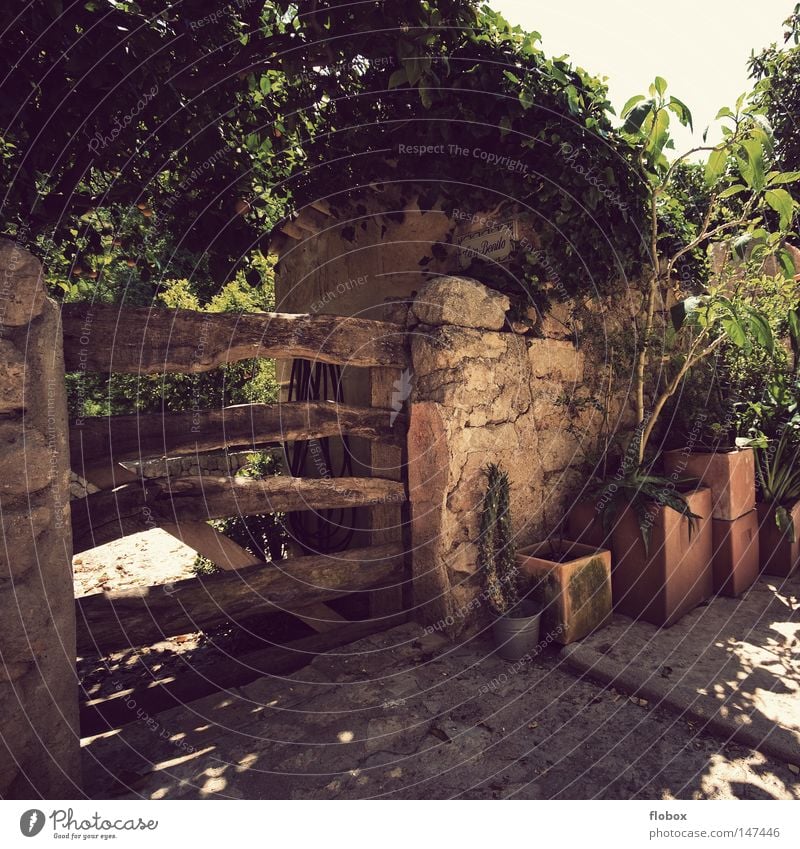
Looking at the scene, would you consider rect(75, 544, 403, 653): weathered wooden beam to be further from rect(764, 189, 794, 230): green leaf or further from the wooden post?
rect(764, 189, 794, 230): green leaf

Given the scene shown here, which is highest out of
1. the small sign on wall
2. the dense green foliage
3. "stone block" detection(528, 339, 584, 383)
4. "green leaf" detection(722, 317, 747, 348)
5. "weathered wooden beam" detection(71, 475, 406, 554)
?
the dense green foliage

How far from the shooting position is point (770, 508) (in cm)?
379

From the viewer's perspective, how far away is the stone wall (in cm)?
293

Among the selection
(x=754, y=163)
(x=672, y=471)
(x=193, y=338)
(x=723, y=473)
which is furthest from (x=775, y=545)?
(x=193, y=338)

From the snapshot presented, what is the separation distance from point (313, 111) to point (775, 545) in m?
4.64

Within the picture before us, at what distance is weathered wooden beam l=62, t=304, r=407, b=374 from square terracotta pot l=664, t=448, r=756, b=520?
2266 millimetres

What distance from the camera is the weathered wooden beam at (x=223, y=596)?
7.34 feet

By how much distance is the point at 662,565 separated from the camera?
305cm

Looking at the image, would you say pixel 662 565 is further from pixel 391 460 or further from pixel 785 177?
pixel 785 177

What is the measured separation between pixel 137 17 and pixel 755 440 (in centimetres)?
472

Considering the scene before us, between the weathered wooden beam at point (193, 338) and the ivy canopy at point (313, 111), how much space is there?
1.22m

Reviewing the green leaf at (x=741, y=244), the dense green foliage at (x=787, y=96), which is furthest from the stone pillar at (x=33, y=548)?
the dense green foliage at (x=787, y=96)

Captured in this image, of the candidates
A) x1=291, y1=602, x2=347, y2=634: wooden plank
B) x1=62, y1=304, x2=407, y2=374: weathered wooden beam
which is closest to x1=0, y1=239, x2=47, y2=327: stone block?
x1=62, y1=304, x2=407, y2=374: weathered wooden beam

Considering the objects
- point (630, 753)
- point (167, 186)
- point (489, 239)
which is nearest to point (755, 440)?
point (489, 239)
